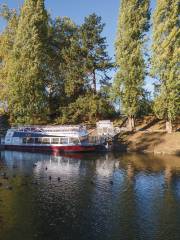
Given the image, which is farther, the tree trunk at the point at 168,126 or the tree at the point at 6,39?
the tree at the point at 6,39

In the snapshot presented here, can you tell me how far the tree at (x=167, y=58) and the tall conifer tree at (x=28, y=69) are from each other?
26.9m

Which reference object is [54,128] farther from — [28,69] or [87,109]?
[28,69]

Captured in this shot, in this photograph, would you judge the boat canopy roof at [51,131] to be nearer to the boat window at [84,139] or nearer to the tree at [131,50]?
the boat window at [84,139]

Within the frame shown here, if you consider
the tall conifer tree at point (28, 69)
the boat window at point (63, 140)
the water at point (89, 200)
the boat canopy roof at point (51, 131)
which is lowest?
the water at point (89, 200)

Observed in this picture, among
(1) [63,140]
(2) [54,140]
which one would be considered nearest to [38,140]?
(2) [54,140]

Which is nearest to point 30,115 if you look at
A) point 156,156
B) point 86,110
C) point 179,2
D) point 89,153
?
point 86,110

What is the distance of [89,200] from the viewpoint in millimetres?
39750

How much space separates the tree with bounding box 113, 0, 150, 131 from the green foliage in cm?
594

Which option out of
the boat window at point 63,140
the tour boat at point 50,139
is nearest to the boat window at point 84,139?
the tour boat at point 50,139

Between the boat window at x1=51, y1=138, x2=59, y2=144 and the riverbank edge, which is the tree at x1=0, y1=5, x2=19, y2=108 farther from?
the riverbank edge

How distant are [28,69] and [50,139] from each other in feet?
61.8

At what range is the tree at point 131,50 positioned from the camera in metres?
87.4

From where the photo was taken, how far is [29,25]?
92.0 m

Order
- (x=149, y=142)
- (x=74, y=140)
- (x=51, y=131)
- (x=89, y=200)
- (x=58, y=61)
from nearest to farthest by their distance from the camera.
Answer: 1. (x=89, y=200)
2. (x=74, y=140)
3. (x=149, y=142)
4. (x=51, y=131)
5. (x=58, y=61)
